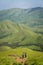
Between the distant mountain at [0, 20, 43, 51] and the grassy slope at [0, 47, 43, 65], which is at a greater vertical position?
the grassy slope at [0, 47, 43, 65]

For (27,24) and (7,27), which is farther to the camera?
(27,24)

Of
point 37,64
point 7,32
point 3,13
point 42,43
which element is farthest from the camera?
point 3,13

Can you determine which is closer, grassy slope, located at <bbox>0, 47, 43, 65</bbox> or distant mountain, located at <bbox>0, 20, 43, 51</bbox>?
grassy slope, located at <bbox>0, 47, 43, 65</bbox>

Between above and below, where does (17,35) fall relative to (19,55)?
below

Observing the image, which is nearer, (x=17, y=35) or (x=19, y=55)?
(x=19, y=55)

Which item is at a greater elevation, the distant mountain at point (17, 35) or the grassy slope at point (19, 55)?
the grassy slope at point (19, 55)

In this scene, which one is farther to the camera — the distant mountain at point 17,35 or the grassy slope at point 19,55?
the distant mountain at point 17,35

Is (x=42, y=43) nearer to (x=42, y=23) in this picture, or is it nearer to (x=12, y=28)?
(x=12, y=28)

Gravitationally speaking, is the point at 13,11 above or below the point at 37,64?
below

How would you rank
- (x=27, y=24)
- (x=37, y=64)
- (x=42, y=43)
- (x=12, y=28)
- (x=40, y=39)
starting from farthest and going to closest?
(x=27, y=24)
(x=12, y=28)
(x=40, y=39)
(x=42, y=43)
(x=37, y=64)

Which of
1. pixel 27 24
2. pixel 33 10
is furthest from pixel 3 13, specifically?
pixel 27 24
